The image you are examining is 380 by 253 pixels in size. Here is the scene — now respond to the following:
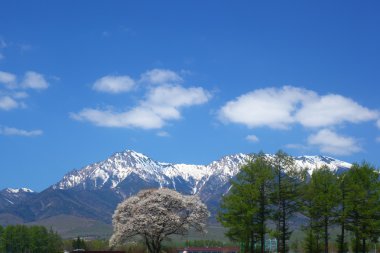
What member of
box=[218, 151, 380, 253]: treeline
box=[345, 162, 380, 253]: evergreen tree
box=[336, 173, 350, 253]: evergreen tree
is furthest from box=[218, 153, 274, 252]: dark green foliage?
box=[345, 162, 380, 253]: evergreen tree

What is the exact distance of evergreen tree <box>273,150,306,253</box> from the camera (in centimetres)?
7481

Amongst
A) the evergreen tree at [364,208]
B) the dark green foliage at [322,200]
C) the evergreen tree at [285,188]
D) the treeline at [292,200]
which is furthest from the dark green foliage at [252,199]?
the evergreen tree at [364,208]

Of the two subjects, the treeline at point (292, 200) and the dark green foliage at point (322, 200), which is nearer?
the treeline at point (292, 200)

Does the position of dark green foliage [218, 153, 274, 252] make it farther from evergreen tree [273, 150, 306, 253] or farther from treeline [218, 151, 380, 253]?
evergreen tree [273, 150, 306, 253]

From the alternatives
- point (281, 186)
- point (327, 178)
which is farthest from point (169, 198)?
point (327, 178)

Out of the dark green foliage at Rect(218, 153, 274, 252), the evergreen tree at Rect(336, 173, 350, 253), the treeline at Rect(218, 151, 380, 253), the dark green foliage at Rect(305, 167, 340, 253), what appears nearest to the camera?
the dark green foliage at Rect(218, 153, 274, 252)

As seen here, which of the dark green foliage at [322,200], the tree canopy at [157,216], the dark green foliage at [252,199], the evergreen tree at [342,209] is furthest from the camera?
the tree canopy at [157,216]

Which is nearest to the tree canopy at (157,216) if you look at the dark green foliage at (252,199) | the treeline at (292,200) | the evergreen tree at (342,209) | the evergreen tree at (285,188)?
the treeline at (292,200)

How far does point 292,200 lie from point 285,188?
2.23 m

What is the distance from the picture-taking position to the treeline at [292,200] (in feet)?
245

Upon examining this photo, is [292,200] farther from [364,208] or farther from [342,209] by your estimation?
[364,208]

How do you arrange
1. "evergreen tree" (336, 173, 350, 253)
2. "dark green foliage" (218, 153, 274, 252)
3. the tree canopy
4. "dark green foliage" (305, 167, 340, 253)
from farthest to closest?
1. the tree canopy
2. "dark green foliage" (305, 167, 340, 253)
3. "evergreen tree" (336, 173, 350, 253)
4. "dark green foliage" (218, 153, 274, 252)

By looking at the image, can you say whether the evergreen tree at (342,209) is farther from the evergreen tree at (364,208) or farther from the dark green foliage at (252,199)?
the dark green foliage at (252,199)

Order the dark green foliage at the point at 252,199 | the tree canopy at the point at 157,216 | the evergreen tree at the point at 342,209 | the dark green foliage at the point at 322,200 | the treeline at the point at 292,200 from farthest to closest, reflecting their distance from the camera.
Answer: the tree canopy at the point at 157,216 < the dark green foliage at the point at 322,200 < the evergreen tree at the point at 342,209 < the treeline at the point at 292,200 < the dark green foliage at the point at 252,199
